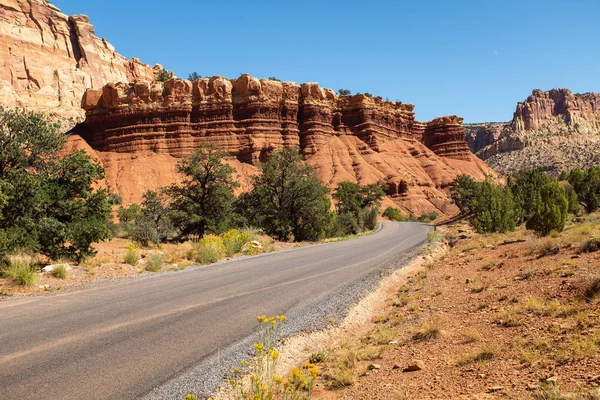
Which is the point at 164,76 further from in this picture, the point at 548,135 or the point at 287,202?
the point at 548,135

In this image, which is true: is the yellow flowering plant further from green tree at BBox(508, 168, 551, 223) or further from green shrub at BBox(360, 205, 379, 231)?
green shrub at BBox(360, 205, 379, 231)

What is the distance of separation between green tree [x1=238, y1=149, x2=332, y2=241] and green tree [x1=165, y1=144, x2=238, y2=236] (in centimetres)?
434

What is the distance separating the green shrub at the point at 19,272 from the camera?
10.0m

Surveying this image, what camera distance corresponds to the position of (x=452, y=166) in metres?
96.6

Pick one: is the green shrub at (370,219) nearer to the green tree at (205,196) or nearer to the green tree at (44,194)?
the green tree at (205,196)

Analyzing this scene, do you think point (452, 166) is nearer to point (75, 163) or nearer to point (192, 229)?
point (192, 229)

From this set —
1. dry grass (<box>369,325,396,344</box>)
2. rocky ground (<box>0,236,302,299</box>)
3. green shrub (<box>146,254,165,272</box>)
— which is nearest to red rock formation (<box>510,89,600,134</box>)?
rocky ground (<box>0,236,302,299</box>)

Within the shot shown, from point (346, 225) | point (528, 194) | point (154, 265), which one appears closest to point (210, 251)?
point (154, 265)

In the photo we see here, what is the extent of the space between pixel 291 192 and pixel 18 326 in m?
24.7

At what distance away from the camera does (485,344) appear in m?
5.09

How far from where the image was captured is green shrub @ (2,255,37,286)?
10039mm

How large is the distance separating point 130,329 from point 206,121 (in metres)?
74.2

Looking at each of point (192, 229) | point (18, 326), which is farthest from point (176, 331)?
point (192, 229)

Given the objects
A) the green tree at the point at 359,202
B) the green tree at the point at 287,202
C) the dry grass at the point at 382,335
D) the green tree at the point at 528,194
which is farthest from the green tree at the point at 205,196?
the green tree at the point at 528,194
